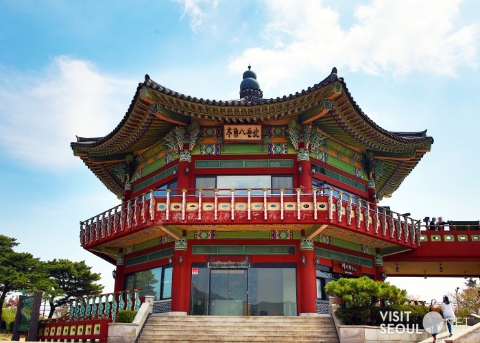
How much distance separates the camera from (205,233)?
21.4m

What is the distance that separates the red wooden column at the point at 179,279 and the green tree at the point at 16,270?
1807 centimetres

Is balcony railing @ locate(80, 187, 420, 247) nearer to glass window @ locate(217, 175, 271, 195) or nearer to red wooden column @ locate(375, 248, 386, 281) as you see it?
glass window @ locate(217, 175, 271, 195)

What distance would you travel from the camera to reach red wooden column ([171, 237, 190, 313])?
2000 centimetres

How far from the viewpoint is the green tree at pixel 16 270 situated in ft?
109

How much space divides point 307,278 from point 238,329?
13.5 feet

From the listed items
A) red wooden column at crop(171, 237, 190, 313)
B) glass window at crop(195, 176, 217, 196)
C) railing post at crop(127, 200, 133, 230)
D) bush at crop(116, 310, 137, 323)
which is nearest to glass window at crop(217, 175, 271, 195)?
glass window at crop(195, 176, 217, 196)

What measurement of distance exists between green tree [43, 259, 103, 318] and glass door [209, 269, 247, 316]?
22844 mm

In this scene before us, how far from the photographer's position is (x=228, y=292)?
20.7 meters

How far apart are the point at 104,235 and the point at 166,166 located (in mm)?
4645

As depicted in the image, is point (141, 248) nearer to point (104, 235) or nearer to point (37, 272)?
point (104, 235)

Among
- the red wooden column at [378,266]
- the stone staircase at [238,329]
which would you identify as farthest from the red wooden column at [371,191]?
the stone staircase at [238,329]

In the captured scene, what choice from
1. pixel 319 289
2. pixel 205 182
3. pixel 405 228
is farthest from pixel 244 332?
pixel 405 228

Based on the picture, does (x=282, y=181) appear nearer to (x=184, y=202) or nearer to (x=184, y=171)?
(x=184, y=171)

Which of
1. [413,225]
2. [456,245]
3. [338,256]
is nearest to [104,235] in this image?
[338,256]
